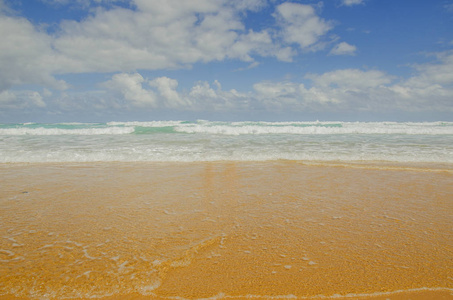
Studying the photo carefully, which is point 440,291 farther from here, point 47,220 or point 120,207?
point 47,220

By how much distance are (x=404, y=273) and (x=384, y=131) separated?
22705mm

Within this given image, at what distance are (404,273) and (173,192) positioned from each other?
3200 mm

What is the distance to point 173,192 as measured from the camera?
4.25m

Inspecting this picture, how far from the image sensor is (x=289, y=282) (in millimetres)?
1907

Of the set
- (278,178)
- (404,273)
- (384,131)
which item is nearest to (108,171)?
(278,178)

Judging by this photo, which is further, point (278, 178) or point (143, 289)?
point (278, 178)

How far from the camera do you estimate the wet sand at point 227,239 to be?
1.86 metres

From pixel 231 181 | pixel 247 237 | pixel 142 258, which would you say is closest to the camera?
pixel 142 258

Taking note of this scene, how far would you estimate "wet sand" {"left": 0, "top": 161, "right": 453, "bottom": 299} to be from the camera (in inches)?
73.2

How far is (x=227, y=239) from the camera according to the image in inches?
102

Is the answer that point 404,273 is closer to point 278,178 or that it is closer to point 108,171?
point 278,178

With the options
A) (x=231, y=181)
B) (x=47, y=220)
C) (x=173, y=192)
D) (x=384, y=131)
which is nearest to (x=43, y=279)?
(x=47, y=220)

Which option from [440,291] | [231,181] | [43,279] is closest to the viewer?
[440,291]

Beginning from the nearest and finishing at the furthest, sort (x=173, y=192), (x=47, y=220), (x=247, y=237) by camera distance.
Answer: (x=247, y=237), (x=47, y=220), (x=173, y=192)
